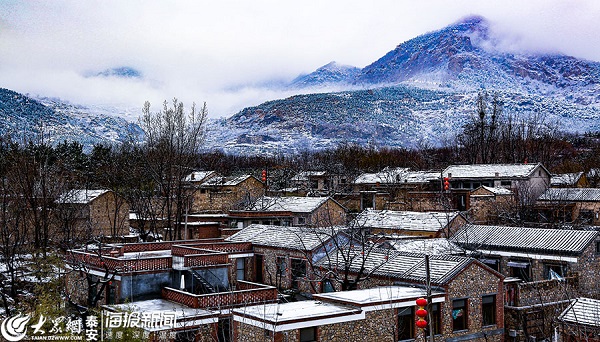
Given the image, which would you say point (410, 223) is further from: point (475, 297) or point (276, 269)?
point (475, 297)

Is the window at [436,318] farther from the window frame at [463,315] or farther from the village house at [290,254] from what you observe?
the village house at [290,254]

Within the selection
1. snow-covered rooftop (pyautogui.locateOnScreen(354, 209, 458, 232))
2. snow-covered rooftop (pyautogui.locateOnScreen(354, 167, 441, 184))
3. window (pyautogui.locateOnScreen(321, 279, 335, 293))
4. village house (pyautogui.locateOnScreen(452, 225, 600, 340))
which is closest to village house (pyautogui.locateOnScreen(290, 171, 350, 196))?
snow-covered rooftop (pyautogui.locateOnScreen(354, 167, 441, 184))

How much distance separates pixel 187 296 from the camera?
23.0 metres

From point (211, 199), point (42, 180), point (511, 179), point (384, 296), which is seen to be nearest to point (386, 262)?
point (384, 296)

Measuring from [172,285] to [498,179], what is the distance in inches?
1404

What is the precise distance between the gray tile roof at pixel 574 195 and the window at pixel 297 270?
25011mm

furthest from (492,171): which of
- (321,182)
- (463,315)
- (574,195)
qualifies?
(463,315)

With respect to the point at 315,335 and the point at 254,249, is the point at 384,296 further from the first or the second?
the point at 254,249

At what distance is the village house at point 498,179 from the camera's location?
51.6m

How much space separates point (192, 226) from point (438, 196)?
20138 millimetres

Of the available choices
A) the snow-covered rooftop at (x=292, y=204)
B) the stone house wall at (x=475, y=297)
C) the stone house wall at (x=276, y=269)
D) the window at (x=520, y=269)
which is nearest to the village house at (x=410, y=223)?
the snow-covered rooftop at (x=292, y=204)

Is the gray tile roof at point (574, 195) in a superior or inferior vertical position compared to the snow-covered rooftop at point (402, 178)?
inferior

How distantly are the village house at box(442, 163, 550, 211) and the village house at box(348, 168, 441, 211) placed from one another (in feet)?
5.98

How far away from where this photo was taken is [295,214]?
4278 centimetres
